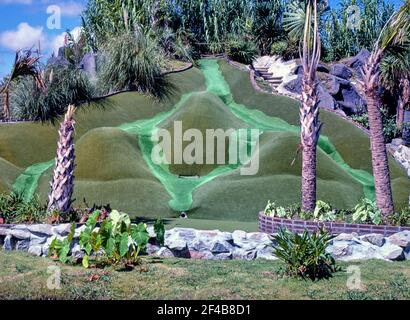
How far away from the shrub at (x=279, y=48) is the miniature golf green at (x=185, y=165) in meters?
13.4

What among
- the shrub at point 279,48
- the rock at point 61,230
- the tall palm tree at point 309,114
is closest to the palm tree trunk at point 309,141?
the tall palm tree at point 309,114

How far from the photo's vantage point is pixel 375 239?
9.40 m

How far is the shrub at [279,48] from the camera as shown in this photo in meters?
33.8

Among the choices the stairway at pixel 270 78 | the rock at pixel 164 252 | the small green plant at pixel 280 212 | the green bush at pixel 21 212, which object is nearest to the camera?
the rock at pixel 164 252

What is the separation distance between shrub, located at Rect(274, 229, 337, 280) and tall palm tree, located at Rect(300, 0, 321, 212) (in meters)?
3.66

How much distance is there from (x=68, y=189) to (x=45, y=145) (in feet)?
24.2

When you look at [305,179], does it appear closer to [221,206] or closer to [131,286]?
[221,206]

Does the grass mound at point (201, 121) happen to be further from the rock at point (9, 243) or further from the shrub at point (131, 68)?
the rock at point (9, 243)

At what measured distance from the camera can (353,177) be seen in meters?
16.0

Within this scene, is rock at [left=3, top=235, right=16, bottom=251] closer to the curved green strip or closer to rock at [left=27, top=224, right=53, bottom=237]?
rock at [left=27, top=224, right=53, bottom=237]

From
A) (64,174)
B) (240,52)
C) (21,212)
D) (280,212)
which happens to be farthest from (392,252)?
(240,52)

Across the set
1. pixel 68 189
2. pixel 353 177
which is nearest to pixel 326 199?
pixel 353 177

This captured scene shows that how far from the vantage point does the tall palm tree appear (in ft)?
37.6
